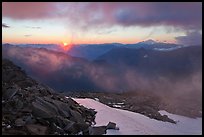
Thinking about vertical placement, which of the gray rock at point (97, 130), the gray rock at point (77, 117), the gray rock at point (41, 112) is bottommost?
the gray rock at point (97, 130)

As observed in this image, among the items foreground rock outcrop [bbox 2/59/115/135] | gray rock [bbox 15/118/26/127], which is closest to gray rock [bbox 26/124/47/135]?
foreground rock outcrop [bbox 2/59/115/135]

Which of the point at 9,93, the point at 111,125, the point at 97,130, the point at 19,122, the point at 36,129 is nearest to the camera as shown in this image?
the point at 36,129

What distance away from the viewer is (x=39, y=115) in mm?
23219

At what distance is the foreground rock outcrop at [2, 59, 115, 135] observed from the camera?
21578mm

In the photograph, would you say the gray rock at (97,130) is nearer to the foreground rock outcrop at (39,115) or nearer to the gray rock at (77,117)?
the foreground rock outcrop at (39,115)

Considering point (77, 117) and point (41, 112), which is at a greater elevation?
point (41, 112)

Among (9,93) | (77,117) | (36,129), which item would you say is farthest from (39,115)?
(9,93)

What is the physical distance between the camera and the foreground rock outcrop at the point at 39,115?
21.6m

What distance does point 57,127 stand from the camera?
22438mm

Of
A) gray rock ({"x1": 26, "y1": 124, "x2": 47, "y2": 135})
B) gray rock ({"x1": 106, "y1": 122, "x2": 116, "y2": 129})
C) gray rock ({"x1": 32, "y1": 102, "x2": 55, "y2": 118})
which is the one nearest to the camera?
gray rock ({"x1": 26, "y1": 124, "x2": 47, "y2": 135})

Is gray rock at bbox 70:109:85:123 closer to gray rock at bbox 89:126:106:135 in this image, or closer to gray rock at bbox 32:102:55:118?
gray rock at bbox 89:126:106:135

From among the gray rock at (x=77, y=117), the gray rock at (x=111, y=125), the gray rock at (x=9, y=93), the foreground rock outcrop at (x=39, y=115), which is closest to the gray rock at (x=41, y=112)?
the foreground rock outcrop at (x=39, y=115)

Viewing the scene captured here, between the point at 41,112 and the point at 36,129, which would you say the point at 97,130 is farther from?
the point at 36,129

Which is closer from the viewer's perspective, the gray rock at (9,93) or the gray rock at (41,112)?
the gray rock at (41,112)
